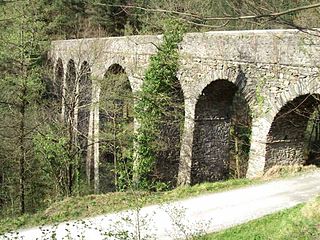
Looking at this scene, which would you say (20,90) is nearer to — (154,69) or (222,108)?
(154,69)

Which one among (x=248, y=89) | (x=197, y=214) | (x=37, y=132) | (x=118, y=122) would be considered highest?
(x=248, y=89)

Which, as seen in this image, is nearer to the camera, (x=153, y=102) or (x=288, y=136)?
(x=288, y=136)

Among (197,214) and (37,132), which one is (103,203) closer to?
(197,214)

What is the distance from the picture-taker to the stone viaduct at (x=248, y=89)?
8594mm

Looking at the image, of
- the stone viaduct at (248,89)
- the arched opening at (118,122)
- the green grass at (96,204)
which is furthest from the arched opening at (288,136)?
the arched opening at (118,122)

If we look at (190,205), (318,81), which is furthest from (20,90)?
(318,81)

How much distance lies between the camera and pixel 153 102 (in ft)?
41.1

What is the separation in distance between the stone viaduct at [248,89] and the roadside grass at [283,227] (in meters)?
2.11

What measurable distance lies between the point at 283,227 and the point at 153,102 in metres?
6.54

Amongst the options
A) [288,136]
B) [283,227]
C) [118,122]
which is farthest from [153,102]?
[283,227]

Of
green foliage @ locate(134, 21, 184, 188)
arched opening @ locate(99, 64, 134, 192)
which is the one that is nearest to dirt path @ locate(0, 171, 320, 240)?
green foliage @ locate(134, 21, 184, 188)

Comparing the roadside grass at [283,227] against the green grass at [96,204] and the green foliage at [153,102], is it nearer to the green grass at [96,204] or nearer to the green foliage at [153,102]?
the green grass at [96,204]

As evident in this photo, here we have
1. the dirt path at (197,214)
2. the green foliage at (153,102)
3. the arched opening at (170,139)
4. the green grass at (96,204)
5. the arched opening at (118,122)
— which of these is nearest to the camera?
the dirt path at (197,214)

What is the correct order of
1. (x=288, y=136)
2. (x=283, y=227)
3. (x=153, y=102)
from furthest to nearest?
1. (x=153, y=102)
2. (x=288, y=136)
3. (x=283, y=227)
